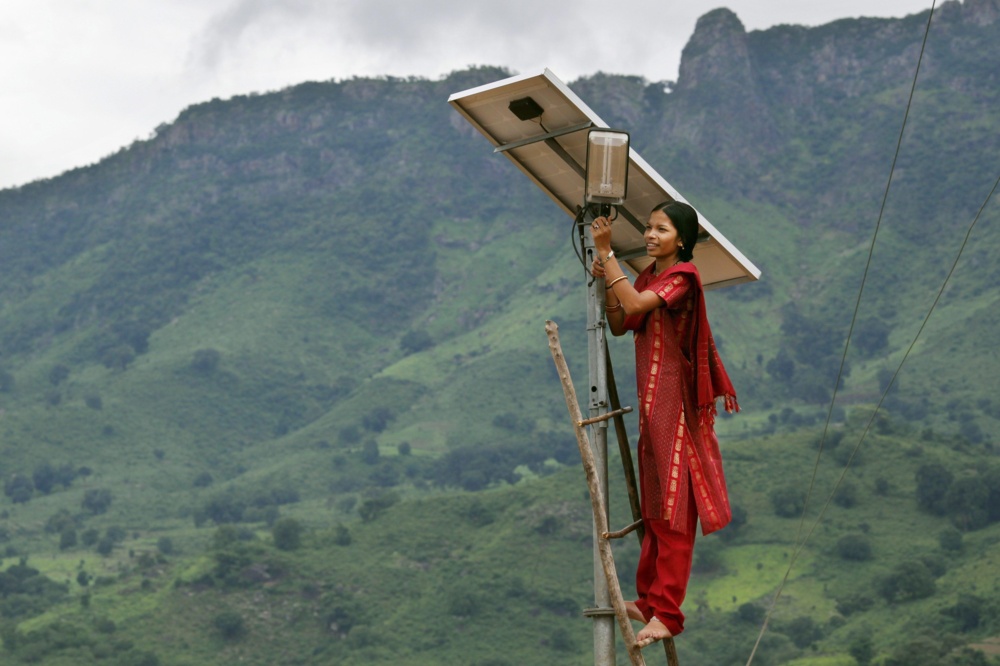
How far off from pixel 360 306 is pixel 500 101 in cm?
14416

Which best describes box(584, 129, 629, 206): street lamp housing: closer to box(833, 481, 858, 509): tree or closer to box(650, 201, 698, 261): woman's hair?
box(650, 201, 698, 261): woman's hair

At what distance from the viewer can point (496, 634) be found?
259 feet

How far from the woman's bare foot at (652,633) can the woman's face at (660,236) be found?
1116mm

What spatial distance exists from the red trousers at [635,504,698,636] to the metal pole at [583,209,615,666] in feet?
0.43

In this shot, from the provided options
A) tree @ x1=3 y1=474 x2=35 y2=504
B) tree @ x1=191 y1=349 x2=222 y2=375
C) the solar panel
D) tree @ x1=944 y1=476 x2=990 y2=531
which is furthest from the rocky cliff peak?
the solar panel

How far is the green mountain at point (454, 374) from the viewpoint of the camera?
7844 cm

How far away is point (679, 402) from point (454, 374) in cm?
12485

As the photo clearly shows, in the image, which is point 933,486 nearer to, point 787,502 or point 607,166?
point 787,502

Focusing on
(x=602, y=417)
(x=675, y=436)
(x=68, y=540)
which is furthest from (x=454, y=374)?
(x=602, y=417)

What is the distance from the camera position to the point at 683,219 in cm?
481

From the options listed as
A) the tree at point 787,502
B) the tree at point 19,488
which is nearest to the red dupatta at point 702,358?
the tree at point 787,502

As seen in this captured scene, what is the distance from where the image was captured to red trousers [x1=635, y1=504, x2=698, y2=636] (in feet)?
15.3

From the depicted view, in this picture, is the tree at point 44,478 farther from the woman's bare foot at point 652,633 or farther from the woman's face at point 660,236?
the woman's bare foot at point 652,633

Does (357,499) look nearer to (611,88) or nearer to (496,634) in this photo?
(496,634)
